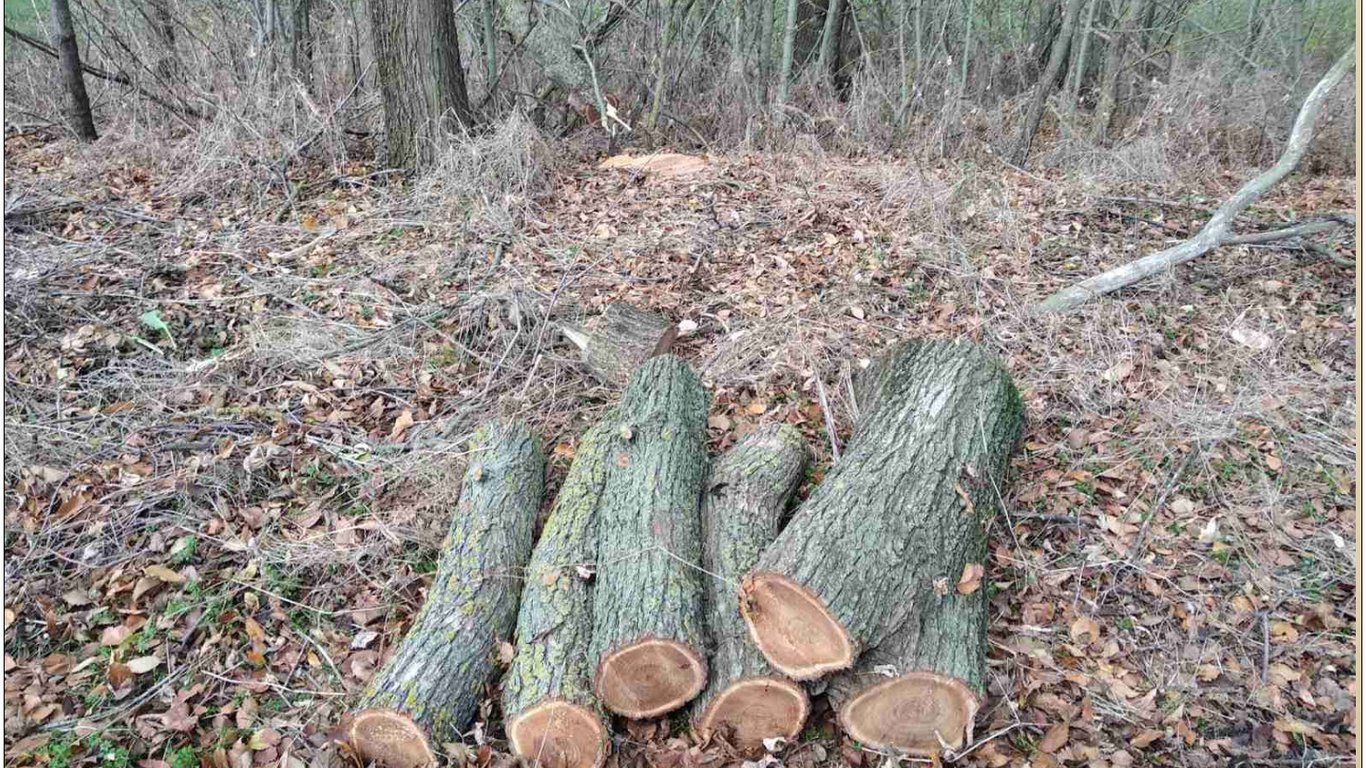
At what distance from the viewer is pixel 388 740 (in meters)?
2.38

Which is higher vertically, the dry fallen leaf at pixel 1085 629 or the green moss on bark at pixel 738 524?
the green moss on bark at pixel 738 524

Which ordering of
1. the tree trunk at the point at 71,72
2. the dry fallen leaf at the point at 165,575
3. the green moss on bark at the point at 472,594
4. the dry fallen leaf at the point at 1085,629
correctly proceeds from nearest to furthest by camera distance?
1. the green moss on bark at the point at 472,594
2. the dry fallen leaf at the point at 1085,629
3. the dry fallen leaf at the point at 165,575
4. the tree trunk at the point at 71,72

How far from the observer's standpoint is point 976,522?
9.43ft

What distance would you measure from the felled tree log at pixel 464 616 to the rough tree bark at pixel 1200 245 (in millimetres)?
3205

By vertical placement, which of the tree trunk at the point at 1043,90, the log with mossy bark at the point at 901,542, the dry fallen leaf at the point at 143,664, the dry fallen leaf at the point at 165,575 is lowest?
the dry fallen leaf at the point at 143,664

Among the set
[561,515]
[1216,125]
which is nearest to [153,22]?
[561,515]

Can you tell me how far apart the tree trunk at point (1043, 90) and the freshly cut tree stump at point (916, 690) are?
6.01 meters

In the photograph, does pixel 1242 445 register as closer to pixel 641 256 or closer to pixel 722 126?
pixel 641 256

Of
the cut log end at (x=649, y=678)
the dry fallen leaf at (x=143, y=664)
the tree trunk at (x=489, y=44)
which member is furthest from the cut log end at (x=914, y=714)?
the tree trunk at (x=489, y=44)

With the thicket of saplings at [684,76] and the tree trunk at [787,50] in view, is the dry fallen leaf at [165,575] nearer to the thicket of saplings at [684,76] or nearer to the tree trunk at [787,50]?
the thicket of saplings at [684,76]

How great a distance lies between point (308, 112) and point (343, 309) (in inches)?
104

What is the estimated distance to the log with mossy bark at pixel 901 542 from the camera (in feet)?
7.70

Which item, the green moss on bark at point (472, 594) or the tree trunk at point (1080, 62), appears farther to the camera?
the tree trunk at point (1080, 62)

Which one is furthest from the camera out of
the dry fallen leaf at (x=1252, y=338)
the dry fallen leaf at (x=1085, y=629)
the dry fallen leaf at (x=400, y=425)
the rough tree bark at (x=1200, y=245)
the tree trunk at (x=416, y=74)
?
the tree trunk at (x=416, y=74)
